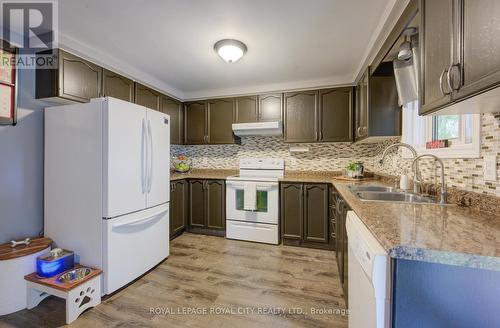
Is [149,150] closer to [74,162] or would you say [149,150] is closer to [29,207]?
[74,162]

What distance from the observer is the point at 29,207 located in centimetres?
199

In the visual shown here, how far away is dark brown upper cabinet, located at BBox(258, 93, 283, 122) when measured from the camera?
3.24 m

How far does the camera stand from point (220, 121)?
11.5ft

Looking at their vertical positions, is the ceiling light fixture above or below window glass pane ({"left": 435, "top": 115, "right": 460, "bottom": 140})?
above

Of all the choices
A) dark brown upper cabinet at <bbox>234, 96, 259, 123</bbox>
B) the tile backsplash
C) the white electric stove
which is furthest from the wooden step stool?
dark brown upper cabinet at <bbox>234, 96, 259, 123</bbox>

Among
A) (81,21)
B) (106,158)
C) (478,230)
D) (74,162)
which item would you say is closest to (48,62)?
(81,21)

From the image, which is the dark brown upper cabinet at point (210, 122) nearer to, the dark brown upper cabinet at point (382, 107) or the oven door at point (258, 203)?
the oven door at point (258, 203)

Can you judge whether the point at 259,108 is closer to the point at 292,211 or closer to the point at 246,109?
the point at 246,109

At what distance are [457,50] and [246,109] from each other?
2749 millimetres

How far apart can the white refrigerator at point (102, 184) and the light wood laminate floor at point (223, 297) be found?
0.23 m

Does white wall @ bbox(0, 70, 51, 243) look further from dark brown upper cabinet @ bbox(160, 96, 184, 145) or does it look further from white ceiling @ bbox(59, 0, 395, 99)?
dark brown upper cabinet @ bbox(160, 96, 184, 145)

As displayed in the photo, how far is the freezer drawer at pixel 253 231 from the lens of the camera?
9.53 ft

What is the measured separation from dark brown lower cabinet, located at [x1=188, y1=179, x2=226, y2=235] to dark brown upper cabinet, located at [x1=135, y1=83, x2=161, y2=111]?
125 centimetres

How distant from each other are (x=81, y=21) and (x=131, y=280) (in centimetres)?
230
